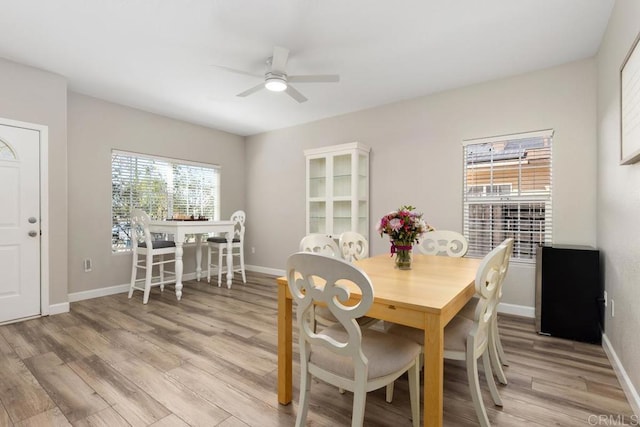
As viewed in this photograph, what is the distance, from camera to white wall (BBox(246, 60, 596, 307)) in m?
2.92

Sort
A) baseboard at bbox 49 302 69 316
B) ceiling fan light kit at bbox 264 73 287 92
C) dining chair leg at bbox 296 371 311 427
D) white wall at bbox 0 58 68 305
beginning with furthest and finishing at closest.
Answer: baseboard at bbox 49 302 69 316 < white wall at bbox 0 58 68 305 < ceiling fan light kit at bbox 264 73 287 92 < dining chair leg at bbox 296 371 311 427

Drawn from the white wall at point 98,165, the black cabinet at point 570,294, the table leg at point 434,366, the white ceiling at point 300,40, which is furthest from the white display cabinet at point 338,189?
the table leg at point 434,366

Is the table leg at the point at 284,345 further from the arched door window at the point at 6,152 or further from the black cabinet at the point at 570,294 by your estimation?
the arched door window at the point at 6,152

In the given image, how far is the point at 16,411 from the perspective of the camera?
1.68m

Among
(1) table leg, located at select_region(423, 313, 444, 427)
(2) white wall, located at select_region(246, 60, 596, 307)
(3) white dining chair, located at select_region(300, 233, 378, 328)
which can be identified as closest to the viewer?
(1) table leg, located at select_region(423, 313, 444, 427)

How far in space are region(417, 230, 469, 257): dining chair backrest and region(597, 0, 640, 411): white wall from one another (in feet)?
3.32

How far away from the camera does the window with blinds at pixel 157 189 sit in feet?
13.7

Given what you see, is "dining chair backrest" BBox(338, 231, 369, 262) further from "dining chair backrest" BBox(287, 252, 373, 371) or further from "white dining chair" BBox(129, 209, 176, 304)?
"white dining chair" BBox(129, 209, 176, 304)

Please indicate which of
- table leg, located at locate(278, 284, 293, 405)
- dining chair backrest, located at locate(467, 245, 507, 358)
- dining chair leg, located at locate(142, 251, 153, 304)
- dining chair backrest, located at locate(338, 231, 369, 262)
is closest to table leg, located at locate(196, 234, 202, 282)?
dining chair leg, located at locate(142, 251, 153, 304)

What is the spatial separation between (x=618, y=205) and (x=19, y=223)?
5.15 metres

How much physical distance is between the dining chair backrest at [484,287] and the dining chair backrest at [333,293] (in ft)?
1.93

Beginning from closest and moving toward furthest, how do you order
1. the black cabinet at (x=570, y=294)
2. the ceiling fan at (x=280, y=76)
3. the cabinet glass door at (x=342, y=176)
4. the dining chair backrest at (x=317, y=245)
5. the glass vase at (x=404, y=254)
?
the glass vase at (x=404, y=254)
the dining chair backrest at (x=317, y=245)
the black cabinet at (x=570, y=294)
the ceiling fan at (x=280, y=76)
the cabinet glass door at (x=342, y=176)

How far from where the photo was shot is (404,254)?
6.95 ft

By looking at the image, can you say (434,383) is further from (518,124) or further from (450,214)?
(518,124)
